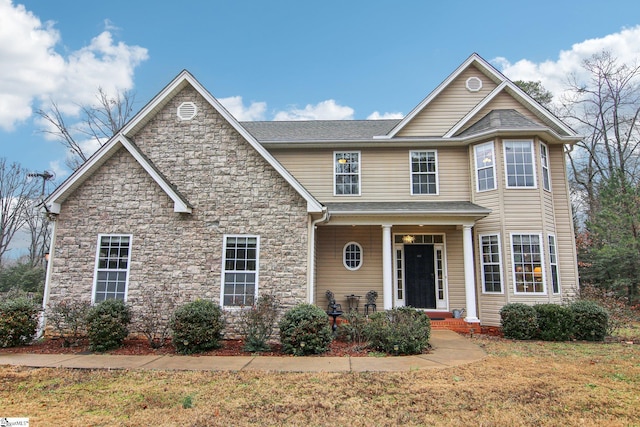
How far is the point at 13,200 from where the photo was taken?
28578mm

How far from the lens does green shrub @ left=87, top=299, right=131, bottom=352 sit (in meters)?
7.93

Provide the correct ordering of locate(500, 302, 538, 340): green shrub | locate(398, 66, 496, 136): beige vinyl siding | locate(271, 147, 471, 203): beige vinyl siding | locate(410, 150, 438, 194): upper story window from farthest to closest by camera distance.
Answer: locate(398, 66, 496, 136): beige vinyl siding → locate(410, 150, 438, 194): upper story window → locate(271, 147, 471, 203): beige vinyl siding → locate(500, 302, 538, 340): green shrub

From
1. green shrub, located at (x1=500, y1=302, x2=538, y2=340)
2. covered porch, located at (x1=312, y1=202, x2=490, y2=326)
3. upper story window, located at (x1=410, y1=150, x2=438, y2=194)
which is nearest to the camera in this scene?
green shrub, located at (x1=500, y1=302, x2=538, y2=340)

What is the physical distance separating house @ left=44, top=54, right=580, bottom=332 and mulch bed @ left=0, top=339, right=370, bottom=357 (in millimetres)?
1106

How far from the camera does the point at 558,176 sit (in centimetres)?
1248

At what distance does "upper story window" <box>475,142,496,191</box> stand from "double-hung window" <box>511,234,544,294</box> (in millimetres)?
1797

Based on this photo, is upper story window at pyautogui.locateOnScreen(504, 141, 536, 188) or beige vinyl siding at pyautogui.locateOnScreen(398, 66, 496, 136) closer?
upper story window at pyautogui.locateOnScreen(504, 141, 536, 188)

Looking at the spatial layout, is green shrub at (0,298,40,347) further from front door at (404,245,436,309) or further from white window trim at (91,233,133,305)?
front door at (404,245,436,309)

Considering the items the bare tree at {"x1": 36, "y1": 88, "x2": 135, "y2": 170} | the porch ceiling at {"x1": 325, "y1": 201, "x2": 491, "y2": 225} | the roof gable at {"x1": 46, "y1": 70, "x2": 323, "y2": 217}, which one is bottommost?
the porch ceiling at {"x1": 325, "y1": 201, "x2": 491, "y2": 225}

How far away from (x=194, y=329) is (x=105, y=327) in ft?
6.39

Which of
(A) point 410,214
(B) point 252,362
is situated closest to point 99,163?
(B) point 252,362

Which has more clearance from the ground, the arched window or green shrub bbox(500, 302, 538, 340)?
the arched window

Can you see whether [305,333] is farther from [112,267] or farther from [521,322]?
[521,322]

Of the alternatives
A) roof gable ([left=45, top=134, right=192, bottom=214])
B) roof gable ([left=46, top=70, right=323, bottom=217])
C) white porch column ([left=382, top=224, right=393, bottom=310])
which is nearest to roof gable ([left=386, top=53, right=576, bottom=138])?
white porch column ([left=382, top=224, right=393, bottom=310])
